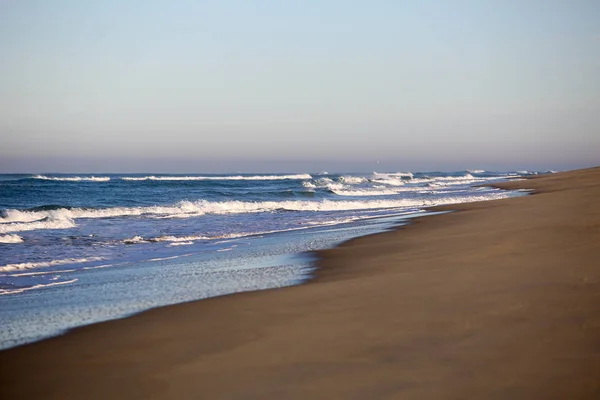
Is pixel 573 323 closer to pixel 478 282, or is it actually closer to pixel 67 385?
pixel 478 282

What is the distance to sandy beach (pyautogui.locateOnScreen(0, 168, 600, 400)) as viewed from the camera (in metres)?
3.48

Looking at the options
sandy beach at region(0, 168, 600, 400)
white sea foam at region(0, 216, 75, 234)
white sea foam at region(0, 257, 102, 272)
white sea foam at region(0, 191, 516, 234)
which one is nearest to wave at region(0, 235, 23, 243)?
white sea foam at region(0, 216, 75, 234)

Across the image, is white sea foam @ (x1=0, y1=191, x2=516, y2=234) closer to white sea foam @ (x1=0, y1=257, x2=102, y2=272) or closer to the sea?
the sea

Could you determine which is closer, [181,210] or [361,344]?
[361,344]

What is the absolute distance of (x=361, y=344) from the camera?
4.23 m

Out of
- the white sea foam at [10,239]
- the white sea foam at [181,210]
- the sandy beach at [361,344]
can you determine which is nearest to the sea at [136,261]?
the white sea foam at [10,239]

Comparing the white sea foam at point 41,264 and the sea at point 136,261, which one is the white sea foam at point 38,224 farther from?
the white sea foam at point 41,264

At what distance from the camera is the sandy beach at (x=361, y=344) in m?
3.48

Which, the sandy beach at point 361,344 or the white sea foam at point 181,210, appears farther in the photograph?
the white sea foam at point 181,210

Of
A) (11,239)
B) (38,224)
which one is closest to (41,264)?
(11,239)

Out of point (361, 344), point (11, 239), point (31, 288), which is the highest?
point (361, 344)

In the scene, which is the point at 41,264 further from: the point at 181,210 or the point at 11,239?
the point at 181,210

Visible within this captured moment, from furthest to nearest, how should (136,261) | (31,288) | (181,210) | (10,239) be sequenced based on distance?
(181,210) → (10,239) → (136,261) → (31,288)

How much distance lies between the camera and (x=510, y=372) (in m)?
3.49
